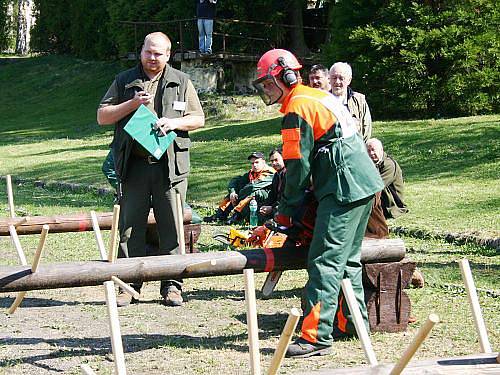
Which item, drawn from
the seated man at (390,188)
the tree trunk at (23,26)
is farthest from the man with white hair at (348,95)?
the tree trunk at (23,26)

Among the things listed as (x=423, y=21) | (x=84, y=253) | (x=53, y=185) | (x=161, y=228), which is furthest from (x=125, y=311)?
(x=423, y=21)

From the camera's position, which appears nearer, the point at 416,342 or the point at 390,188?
the point at 416,342

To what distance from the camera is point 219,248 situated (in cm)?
1080

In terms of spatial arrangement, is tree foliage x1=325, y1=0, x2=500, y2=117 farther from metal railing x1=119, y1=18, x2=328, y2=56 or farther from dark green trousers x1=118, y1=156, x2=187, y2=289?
dark green trousers x1=118, y1=156, x2=187, y2=289

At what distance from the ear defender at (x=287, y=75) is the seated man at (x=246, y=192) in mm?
6568

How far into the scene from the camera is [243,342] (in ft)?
22.1

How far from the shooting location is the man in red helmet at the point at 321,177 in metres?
6.11

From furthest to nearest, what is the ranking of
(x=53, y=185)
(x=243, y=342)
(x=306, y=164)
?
(x=53, y=185), (x=243, y=342), (x=306, y=164)

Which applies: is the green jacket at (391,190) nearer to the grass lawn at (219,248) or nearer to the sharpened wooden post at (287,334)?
the grass lawn at (219,248)

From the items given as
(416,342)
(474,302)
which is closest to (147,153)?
(474,302)

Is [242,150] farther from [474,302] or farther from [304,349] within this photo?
[474,302]

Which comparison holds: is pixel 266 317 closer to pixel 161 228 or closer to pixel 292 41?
pixel 161 228

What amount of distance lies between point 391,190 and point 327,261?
2.34 metres

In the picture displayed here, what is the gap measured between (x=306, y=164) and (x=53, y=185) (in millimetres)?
13117
